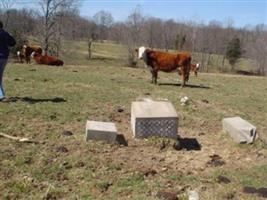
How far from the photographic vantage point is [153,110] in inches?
372

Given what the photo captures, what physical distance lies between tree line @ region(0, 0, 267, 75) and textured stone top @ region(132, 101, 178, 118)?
39767 millimetres

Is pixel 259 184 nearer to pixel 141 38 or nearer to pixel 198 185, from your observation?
pixel 198 185

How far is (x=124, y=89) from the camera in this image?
615 inches

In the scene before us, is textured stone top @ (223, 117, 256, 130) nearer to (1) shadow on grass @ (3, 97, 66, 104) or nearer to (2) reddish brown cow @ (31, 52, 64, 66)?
(1) shadow on grass @ (3, 97, 66, 104)

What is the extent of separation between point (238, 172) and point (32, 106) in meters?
5.32

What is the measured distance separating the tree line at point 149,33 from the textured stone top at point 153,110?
39.8 m

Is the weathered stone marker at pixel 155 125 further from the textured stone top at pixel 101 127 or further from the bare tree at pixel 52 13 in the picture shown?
the bare tree at pixel 52 13

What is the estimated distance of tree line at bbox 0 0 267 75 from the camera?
2108 inches

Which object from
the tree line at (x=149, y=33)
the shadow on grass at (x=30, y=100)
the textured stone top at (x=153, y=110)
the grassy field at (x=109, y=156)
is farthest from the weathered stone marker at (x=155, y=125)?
the tree line at (x=149, y=33)

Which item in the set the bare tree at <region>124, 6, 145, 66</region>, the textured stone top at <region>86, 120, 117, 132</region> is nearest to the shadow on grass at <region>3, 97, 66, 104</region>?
the textured stone top at <region>86, 120, 117, 132</region>

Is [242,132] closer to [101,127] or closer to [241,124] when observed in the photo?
[241,124]

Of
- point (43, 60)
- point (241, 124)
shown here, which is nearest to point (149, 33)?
point (43, 60)

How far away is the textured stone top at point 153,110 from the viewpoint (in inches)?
364

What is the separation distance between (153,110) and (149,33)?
75.2 meters
